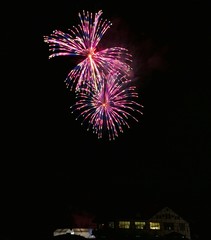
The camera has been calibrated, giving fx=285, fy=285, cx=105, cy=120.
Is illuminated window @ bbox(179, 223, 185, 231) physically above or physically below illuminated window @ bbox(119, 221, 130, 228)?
below

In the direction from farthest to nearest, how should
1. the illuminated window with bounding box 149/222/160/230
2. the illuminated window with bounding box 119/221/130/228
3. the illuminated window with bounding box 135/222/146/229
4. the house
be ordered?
the illuminated window with bounding box 119/221/130/228 < the illuminated window with bounding box 135/222/146/229 < the illuminated window with bounding box 149/222/160/230 < the house

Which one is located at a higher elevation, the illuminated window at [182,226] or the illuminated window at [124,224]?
the illuminated window at [124,224]

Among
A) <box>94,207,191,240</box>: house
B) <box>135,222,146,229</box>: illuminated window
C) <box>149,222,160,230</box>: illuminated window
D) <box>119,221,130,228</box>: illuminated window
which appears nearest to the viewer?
<box>94,207,191,240</box>: house

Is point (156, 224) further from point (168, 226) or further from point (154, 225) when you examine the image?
point (168, 226)

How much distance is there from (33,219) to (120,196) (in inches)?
1643

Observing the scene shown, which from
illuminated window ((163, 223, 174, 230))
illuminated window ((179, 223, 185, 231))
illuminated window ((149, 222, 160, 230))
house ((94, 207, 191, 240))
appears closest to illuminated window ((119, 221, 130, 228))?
Result: house ((94, 207, 191, 240))

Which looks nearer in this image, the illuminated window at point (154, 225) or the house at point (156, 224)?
the house at point (156, 224)

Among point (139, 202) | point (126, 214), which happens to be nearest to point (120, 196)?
point (139, 202)

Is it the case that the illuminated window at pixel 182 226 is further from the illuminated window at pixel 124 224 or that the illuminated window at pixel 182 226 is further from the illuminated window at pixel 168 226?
the illuminated window at pixel 124 224

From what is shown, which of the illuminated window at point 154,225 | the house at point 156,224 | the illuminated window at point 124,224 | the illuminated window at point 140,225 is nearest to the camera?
the house at point 156,224

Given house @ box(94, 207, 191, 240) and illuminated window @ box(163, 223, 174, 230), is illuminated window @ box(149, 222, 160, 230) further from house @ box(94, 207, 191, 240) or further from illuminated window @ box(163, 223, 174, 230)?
illuminated window @ box(163, 223, 174, 230)

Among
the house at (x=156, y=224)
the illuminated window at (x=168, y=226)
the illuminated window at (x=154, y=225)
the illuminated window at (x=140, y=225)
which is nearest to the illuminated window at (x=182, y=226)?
the house at (x=156, y=224)

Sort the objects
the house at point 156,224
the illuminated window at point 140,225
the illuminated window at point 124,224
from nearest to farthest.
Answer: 1. the house at point 156,224
2. the illuminated window at point 140,225
3. the illuminated window at point 124,224

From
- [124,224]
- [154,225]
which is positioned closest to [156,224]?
[154,225]
